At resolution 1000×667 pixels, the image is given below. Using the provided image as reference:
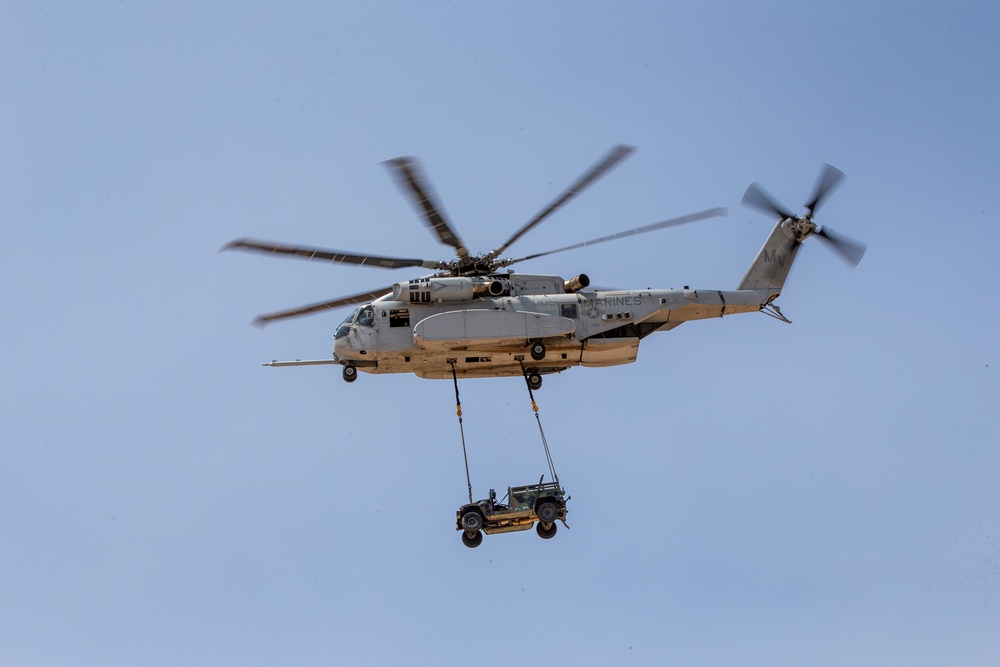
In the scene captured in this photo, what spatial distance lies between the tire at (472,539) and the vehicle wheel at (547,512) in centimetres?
157

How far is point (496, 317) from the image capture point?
29172 mm

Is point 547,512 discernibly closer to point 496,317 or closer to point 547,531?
point 547,531

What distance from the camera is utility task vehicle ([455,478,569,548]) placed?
28.6 m

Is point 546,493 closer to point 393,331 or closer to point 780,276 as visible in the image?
point 393,331

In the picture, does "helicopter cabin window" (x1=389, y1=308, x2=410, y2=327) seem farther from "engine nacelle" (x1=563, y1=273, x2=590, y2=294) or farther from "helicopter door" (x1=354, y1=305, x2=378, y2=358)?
"engine nacelle" (x1=563, y1=273, x2=590, y2=294)

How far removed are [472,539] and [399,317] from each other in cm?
589

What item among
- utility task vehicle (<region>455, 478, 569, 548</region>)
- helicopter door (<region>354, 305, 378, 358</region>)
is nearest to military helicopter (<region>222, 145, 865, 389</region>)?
helicopter door (<region>354, 305, 378, 358</region>)

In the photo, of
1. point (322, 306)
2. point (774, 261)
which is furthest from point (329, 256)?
point (774, 261)

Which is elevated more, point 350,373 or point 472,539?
point 350,373

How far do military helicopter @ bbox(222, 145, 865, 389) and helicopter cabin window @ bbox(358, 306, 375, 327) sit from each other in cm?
3

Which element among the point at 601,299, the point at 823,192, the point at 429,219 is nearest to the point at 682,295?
the point at 601,299

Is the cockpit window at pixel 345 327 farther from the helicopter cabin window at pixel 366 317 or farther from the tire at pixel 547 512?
the tire at pixel 547 512

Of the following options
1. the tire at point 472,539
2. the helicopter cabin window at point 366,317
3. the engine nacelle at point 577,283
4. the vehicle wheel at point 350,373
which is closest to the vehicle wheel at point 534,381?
the engine nacelle at point 577,283

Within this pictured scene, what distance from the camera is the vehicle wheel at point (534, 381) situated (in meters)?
30.8
